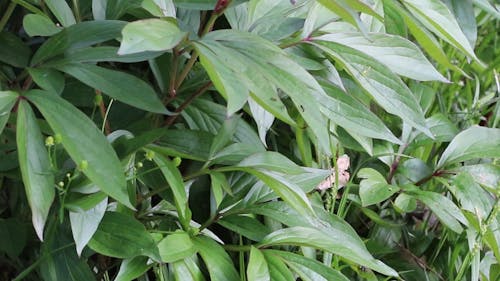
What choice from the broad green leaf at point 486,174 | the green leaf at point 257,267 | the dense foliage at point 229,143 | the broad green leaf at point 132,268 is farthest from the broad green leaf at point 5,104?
the broad green leaf at point 486,174

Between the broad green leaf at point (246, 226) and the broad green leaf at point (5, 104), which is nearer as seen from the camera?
the broad green leaf at point (5, 104)

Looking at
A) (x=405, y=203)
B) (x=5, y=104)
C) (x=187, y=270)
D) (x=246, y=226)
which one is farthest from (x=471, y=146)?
(x=5, y=104)

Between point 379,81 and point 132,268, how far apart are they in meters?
0.39

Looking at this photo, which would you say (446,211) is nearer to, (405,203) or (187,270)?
(405,203)

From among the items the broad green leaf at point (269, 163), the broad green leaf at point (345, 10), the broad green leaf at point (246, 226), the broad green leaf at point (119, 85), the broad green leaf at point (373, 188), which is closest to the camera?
the broad green leaf at point (345, 10)

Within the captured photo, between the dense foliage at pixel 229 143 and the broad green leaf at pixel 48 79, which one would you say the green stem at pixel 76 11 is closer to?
the dense foliage at pixel 229 143

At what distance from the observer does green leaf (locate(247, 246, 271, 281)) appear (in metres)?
0.93

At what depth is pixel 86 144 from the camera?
76cm

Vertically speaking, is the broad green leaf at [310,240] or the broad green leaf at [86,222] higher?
the broad green leaf at [86,222]

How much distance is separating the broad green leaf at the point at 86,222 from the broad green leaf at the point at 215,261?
14 centimetres

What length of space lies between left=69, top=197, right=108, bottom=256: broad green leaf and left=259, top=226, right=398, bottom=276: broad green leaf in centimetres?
23

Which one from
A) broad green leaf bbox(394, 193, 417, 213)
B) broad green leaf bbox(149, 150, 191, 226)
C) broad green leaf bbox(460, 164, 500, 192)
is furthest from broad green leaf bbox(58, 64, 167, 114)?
broad green leaf bbox(460, 164, 500, 192)

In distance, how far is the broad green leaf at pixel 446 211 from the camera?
44.5 inches

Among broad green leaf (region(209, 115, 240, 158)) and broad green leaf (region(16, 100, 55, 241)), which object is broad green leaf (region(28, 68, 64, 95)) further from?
broad green leaf (region(209, 115, 240, 158))
